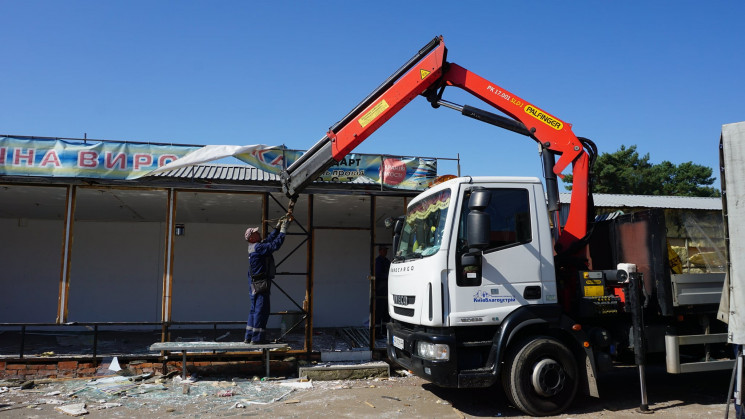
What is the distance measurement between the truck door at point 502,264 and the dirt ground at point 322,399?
1.34 metres

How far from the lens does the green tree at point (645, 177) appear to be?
111ft

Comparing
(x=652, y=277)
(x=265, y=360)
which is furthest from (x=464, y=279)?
(x=265, y=360)

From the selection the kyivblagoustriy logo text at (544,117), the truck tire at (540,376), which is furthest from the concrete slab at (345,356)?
the kyivblagoustriy logo text at (544,117)

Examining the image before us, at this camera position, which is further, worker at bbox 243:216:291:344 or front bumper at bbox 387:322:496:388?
worker at bbox 243:216:291:344

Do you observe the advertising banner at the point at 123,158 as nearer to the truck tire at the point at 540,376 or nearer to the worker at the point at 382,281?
the worker at the point at 382,281

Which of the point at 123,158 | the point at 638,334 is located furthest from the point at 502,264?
the point at 123,158

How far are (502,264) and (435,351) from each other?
125cm

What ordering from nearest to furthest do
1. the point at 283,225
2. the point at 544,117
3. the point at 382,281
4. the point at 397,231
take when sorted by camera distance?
the point at 544,117 → the point at 397,231 → the point at 283,225 → the point at 382,281

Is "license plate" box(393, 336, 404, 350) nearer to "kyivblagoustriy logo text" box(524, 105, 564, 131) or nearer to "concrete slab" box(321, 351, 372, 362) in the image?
"concrete slab" box(321, 351, 372, 362)

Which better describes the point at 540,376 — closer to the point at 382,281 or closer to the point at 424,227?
the point at 424,227

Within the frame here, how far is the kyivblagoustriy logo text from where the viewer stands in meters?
6.83

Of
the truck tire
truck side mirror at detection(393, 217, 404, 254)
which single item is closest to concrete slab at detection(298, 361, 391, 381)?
truck side mirror at detection(393, 217, 404, 254)

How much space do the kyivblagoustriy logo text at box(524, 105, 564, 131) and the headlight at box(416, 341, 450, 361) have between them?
345 cm

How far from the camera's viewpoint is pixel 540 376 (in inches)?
221
